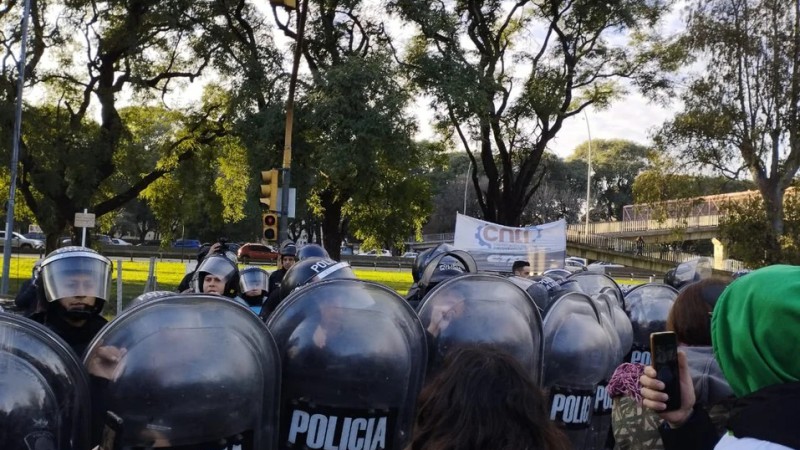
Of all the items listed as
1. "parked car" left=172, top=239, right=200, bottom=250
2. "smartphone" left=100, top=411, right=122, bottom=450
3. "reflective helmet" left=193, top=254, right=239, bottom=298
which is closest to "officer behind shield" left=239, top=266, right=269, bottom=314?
"reflective helmet" left=193, top=254, right=239, bottom=298

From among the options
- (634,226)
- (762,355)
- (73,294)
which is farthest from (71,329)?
(634,226)

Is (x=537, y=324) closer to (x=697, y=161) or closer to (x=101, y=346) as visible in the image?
(x=101, y=346)

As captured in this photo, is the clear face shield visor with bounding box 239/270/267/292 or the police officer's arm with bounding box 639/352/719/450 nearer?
the police officer's arm with bounding box 639/352/719/450

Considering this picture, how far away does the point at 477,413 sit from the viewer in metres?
1.66

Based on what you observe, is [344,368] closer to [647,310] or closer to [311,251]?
[647,310]

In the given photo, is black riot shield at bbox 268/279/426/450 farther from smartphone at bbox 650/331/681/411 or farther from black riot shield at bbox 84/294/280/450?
smartphone at bbox 650/331/681/411

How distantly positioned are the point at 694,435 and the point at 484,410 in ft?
2.54

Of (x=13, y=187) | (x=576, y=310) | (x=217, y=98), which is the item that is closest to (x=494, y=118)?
(x=217, y=98)

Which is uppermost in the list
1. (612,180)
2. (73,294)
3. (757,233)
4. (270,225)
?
(612,180)

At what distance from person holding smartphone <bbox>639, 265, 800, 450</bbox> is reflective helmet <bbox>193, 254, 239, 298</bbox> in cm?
460

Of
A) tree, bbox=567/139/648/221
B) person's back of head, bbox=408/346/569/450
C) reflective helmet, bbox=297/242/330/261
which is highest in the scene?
tree, bbox=567/139/648/221

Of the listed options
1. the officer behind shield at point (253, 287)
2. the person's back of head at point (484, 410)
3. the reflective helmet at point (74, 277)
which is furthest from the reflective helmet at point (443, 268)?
the person's back of head at point (484, 410)

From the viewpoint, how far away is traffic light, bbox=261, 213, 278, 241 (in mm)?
12150

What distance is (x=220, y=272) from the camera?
5.88 metres
